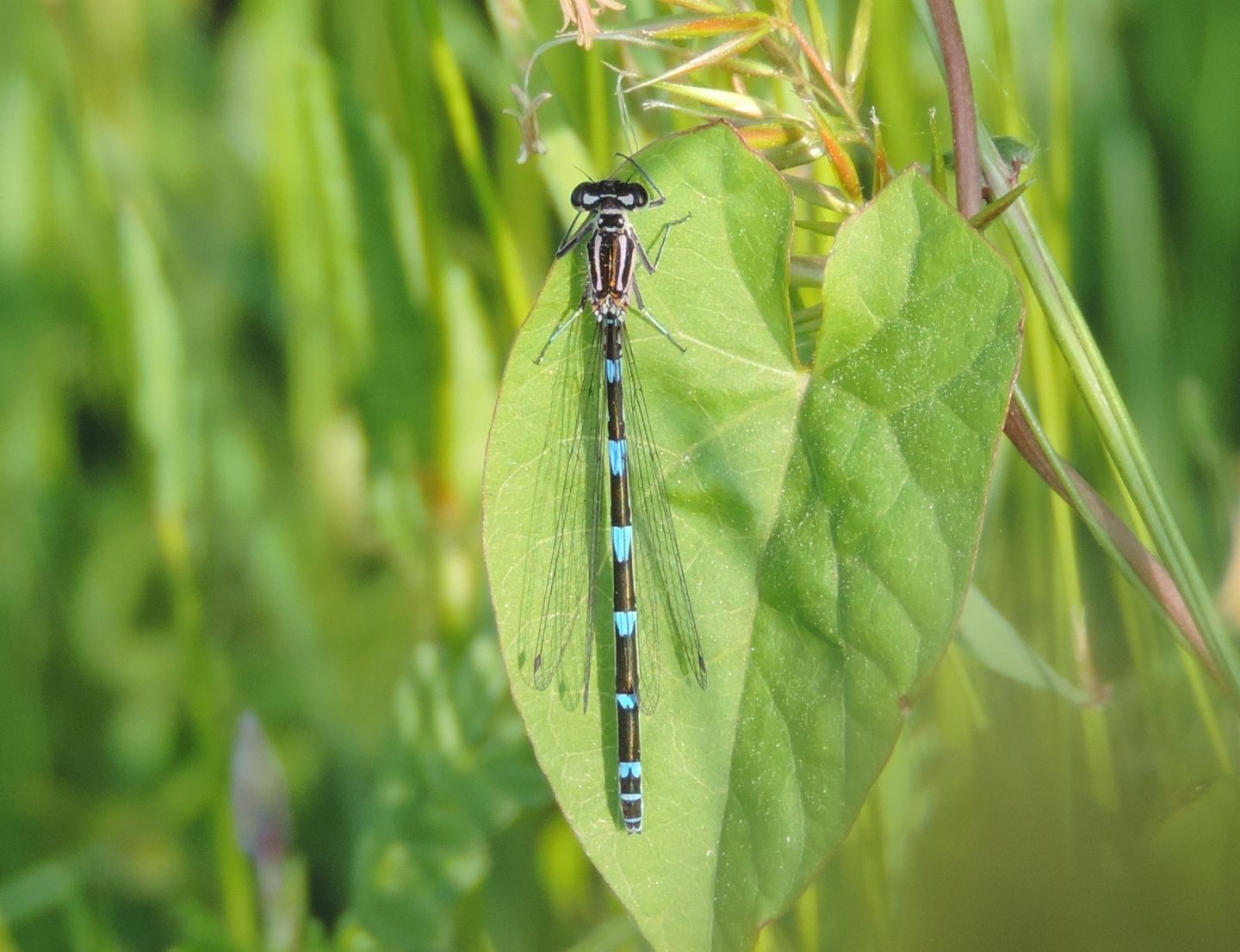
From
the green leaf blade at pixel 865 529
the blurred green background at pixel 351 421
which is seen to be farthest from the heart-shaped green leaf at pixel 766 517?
the blurred green background at pixel 351 421

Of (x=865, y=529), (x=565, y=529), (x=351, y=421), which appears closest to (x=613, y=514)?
(x=565, y=529)

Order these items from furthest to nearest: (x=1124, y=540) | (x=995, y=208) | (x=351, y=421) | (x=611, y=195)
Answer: (x=351, y=421)
(x=611, y=195)
(x=1124, y=540)
(x=995, y=208)

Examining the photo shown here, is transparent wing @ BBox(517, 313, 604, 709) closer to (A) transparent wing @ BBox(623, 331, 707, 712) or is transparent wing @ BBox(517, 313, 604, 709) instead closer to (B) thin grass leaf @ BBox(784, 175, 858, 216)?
(A) transparent wing @ BBox(623, 331, 707, 712)

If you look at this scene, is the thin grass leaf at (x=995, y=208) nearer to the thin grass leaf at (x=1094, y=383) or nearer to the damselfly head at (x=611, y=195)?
the thin grass leaf at (x=1094, y=383)

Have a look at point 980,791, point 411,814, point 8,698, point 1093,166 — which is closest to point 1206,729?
point 980,791

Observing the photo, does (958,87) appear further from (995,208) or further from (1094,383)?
(1094,383)

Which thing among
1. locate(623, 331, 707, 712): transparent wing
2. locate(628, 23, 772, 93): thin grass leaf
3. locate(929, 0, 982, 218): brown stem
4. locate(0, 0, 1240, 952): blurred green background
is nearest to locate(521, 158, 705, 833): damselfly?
locate(623, 331, 707, 712): transparent wing

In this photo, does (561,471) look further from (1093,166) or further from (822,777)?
(1093,166)

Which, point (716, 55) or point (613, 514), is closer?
point (716, 55)
